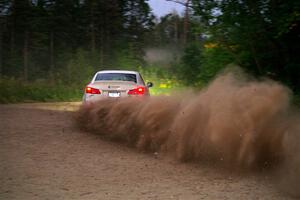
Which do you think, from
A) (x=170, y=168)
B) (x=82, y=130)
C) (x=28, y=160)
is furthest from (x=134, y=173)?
(x=82, y=130)

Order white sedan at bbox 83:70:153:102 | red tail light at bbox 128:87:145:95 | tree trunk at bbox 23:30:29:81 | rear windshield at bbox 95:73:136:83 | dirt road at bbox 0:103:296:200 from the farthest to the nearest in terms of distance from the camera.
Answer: tree trunk at bbox 23:30:29:81, rear windshield at bbox 95:73:136:83, red tail light at bbox 128:87:145:95, white sedan at bbox 83:70:153:102, dirt road at bbox 0:103:296:200

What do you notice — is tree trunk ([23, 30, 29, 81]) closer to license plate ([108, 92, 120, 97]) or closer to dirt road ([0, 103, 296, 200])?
license plate ([108, 92, 120, 97])

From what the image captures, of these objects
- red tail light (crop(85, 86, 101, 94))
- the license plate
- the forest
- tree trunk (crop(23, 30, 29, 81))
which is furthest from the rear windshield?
tree trunk (crop(23, 30, 29, 81))

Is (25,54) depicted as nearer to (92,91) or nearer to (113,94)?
(92,91)

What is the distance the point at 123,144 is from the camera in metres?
10.2

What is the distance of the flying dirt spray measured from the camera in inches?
298

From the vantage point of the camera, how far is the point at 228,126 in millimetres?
7648

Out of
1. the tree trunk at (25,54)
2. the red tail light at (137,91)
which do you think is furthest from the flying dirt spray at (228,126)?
the tree trunk at (25,54)

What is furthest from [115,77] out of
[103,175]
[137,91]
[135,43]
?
[135,43]

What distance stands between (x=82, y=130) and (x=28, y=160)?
355 cm

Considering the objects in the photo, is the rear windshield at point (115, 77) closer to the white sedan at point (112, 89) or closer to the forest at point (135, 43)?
the white sedan at point (112, 89)

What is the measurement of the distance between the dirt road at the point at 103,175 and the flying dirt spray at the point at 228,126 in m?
0.29

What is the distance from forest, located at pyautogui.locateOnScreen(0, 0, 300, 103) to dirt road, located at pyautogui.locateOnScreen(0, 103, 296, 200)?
5.02 m

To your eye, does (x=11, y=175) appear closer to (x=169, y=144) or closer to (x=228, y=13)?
(x=169, y=144)
